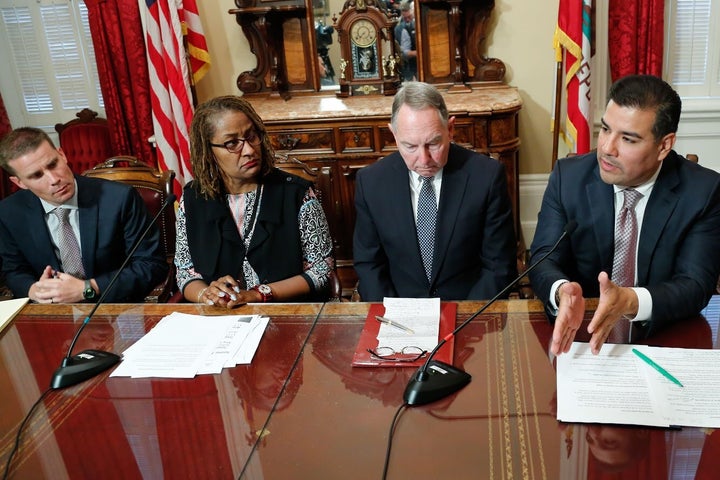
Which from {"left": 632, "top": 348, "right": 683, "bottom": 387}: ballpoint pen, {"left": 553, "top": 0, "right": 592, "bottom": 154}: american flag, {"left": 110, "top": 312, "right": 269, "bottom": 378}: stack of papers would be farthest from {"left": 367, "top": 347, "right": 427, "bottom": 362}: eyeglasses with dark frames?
{"left": 553, "top": 0, "right": 592, "bottom": 154}: american flag

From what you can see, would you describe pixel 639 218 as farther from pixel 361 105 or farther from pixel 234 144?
pixel 361 105

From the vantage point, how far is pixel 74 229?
2303mm

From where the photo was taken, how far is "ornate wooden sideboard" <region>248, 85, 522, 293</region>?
11.0 ft

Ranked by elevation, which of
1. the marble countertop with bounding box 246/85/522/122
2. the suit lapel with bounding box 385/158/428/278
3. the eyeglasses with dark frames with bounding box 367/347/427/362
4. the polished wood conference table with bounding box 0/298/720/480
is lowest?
the polished wood conference table with bounding box 0/298/720/480

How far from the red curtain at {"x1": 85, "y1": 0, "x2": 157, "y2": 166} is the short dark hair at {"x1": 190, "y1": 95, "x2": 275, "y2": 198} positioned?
1927 mm

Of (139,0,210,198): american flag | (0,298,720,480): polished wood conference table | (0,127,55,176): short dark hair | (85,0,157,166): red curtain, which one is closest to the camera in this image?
(0,298,720,480): polished wood conference table

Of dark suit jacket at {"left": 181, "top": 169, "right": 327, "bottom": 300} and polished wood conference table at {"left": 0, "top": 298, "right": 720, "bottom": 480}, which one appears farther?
dark suit jacket at {"left": 181, "top": 169, "right": 327, "bottom": 300}

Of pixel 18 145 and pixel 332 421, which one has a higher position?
pixel 18 145

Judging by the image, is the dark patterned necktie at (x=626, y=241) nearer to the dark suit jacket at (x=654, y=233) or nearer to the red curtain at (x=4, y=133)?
the dark suit jacket at (x=654, y=233)

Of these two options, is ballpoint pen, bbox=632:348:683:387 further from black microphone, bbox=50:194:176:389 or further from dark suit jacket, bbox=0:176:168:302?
dark suit jacket, bbox=0:176:168:302

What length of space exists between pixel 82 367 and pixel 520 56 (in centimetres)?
305

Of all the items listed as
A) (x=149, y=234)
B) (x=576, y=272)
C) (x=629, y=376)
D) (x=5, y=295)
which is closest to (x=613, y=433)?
(x=629, y=376)

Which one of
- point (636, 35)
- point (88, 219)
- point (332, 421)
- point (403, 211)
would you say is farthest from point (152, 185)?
point (636, 35)

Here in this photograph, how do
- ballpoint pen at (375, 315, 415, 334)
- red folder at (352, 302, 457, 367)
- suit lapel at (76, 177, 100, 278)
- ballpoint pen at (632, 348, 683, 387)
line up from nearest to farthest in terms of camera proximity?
ballpoint pen at (632, 348, 683, 387) → red folder at (352, 302, 457, 367) → ballpoint pen at (375, 315, 415, 334) → suit lapel at (76, 177, 100, 278)
